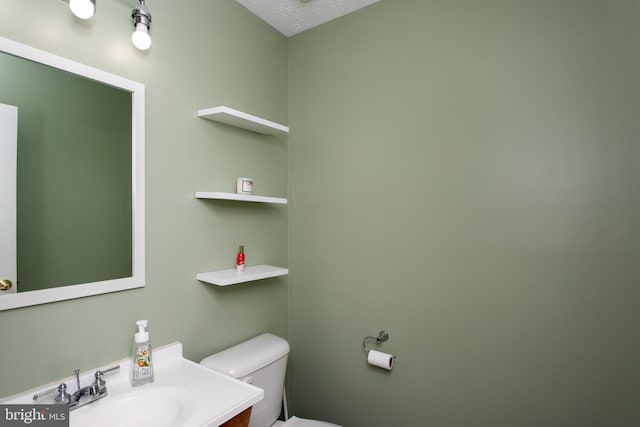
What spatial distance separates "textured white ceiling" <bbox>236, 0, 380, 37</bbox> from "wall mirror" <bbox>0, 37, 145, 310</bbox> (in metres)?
0.89

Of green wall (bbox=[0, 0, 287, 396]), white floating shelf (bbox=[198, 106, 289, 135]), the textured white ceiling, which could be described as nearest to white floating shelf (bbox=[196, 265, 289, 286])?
green wall (bbox=[0, 0, 287, 396])

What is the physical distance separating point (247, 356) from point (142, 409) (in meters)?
0.48

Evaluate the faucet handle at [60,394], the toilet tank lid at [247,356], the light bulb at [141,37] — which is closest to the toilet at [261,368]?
the toilet tank lid at [247,356]

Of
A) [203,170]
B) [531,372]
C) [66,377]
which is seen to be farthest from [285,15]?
[531,372]

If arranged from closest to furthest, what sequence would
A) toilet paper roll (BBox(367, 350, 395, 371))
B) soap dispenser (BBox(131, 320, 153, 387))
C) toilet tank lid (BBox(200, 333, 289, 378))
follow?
soap dispenser (BBox(131, 320, 153, 387)), toilet tank lid (BBox(200, 333, 289, 378)), toilet paper roll (BBox(367, 350, 395, 371))

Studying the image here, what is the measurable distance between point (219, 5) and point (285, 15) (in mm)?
392

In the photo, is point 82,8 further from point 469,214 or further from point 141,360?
point 469,214

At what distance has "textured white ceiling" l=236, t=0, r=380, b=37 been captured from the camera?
5.66ft

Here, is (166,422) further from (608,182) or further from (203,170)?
(608,182)

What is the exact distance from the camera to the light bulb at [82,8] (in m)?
1.04

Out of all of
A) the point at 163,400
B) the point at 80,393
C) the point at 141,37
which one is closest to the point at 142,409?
the point at 163,400

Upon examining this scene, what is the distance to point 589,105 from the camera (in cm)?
124

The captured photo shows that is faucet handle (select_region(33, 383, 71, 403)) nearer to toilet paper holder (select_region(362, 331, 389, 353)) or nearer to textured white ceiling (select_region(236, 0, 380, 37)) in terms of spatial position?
toilet paper holder (select_region(362, 331, 389, 353))
